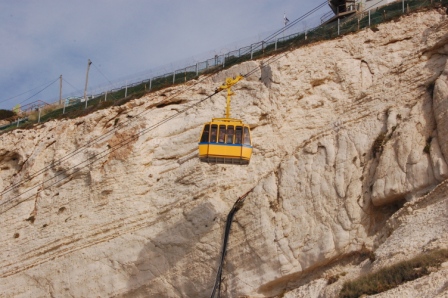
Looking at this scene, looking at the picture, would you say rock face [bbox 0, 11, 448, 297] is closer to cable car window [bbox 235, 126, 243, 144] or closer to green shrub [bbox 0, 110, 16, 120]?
cable car window [bbox 235, 126, 243, 144]

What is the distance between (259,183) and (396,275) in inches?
300

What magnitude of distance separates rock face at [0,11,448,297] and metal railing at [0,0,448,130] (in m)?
1.34

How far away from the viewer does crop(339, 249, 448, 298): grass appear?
17.0 m

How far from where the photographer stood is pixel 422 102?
75.2 feet

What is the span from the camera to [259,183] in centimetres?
2434

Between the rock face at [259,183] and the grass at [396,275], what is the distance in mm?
724

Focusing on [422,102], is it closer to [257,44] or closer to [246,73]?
[246,73]

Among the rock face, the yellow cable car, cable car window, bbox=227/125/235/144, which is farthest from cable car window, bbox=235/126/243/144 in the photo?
the rock face

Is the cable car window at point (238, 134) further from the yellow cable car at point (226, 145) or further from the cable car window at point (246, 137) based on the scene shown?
the cable car window at point (246, 137)

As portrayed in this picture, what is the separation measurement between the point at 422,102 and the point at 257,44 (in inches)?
429

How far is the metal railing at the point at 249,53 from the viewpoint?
28.7 metres

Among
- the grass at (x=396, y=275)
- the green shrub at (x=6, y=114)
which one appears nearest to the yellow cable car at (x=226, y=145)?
the grass at (x=396, y=275)

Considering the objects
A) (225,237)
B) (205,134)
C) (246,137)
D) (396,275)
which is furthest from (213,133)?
(396,275)

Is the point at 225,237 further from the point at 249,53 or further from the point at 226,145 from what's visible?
the point at 249,53
